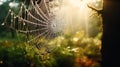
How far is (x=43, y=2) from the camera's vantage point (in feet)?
16.1

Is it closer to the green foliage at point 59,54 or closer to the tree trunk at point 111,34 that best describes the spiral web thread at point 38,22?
the green foliage at point 59,54

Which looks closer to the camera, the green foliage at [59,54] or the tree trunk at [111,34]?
the tree trunk at [111,34]

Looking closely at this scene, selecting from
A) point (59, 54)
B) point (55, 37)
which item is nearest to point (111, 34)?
point (59, 54)

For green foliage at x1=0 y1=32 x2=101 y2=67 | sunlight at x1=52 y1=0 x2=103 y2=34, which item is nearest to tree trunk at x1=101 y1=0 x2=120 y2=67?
green foliage at x1=0 y1=32 x2=101 y2=67

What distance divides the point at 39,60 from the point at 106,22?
3205 mm

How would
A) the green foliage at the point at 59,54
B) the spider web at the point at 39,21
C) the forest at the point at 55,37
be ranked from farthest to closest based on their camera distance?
1. the spider web at the point at 39,21
2. the forest at the point at 55,37
3. the green foliage at the point at 59,54

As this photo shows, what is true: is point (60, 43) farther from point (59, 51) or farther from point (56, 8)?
point (56, 8)

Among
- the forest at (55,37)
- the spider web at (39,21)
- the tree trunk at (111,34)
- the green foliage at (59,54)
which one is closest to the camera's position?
the tree trunk at (111,34)

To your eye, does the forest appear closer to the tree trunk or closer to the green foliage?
the green foliage

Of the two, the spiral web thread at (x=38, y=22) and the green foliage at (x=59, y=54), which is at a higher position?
the spiral web thread at (x=38, y=22)

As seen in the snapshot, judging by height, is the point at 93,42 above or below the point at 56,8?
below

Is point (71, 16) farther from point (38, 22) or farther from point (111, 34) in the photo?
point (111, 34)

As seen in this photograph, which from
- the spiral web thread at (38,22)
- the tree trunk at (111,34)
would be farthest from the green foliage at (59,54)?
the tree trunk at (111,34)

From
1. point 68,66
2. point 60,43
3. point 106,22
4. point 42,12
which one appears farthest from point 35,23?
point 106,22
